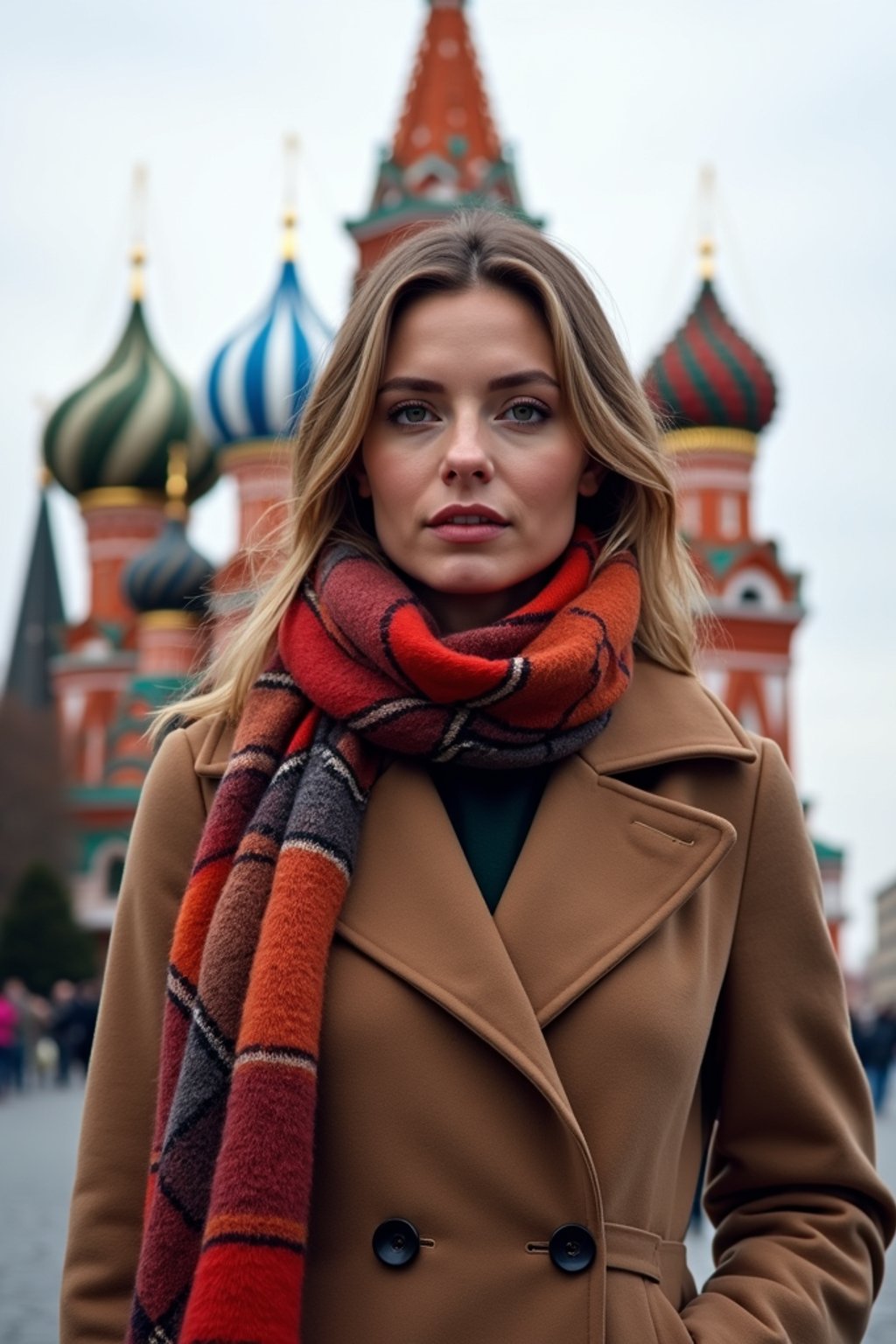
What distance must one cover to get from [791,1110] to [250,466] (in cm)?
3197

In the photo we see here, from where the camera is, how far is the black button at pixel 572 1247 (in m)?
2.38

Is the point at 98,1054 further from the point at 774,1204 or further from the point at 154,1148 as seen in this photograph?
the point at 774,1204

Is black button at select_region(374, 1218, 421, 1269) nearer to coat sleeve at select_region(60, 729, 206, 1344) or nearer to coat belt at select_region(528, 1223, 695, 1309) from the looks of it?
coat belt at select_region(528, 1223, 695, 1309)

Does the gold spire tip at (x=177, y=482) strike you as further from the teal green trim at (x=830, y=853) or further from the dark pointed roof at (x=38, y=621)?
the dark pointed roof at (x=38, y=621)

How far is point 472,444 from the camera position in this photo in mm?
2623

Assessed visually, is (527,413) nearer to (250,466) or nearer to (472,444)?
(472,444)

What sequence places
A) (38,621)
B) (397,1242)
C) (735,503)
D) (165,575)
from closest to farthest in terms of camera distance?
1. (397,1242)
2. (735,503)
3. (165,575)
4. (38,621)

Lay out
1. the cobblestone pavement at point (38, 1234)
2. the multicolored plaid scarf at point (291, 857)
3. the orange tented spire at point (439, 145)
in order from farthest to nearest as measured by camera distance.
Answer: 1. the orange tented spire at point (439, 145)
2. the cobblestone pavement at point (38, 1234)
3. the multicolored plaid scarf at point (291, 857)

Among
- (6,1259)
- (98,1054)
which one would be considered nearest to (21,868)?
(6,1259)

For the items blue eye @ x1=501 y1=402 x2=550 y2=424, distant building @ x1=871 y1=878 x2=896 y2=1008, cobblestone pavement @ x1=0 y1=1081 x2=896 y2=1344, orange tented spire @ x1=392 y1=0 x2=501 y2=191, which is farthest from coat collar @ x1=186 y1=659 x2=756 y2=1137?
distant building @ x1=871 y1=878 x2=896 y2=1008

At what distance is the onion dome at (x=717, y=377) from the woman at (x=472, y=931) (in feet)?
95.4

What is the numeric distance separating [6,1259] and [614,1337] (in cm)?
675

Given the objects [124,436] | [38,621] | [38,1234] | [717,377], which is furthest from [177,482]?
[38,1234]

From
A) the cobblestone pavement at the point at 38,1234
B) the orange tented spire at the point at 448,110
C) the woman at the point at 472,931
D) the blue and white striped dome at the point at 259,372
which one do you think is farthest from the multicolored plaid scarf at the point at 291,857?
the blue and white striped dome at the point at 259,372
